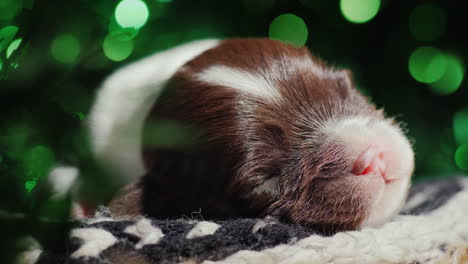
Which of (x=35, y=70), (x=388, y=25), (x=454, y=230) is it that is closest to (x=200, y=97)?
(x=35, y=70)

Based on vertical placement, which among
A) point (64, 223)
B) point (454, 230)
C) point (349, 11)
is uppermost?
point (349, 11)

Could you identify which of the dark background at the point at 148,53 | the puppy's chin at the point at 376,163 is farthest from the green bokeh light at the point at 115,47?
the puppy's chin at the point at 376,163

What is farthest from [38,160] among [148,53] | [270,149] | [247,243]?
[148,53]

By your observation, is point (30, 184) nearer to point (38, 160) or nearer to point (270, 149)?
point (38, 160)

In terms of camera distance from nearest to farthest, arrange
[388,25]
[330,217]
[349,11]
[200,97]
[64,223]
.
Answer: [64,223] < [330,217] < [200,97] < [349,11] < [388,25]

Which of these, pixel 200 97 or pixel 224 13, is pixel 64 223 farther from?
pixel 224 13

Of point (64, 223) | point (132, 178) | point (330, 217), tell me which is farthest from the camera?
point (132, 178)

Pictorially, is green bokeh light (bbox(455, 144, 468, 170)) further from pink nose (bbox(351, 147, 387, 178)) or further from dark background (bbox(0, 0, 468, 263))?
pink nose (bbox(351, 147, 387, 178))

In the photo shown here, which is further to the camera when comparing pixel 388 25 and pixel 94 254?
pixel 388 25

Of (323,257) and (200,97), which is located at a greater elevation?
(200,97)
